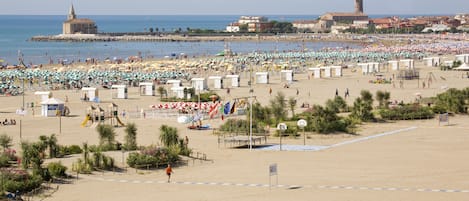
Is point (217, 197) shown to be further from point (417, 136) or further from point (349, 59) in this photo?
point (349, 59)

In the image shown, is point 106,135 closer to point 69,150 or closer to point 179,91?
point 69,150

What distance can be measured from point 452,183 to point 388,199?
2471 mm

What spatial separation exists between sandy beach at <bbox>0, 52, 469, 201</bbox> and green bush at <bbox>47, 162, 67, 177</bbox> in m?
0.49

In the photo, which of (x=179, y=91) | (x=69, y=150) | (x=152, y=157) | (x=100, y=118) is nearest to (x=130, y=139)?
(x=69, y=150)

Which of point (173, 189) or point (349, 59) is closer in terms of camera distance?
point (173, 189)

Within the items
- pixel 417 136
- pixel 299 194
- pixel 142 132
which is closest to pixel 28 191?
pixel 299 194

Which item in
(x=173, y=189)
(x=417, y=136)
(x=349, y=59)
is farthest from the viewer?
(x=349, y=59)

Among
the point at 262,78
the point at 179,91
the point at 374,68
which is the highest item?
the point at 374,68

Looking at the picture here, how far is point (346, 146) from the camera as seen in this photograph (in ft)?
86.0

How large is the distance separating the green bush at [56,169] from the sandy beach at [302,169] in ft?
1.59

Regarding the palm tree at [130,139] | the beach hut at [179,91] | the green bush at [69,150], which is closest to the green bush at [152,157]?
the palm tree at [130,139]

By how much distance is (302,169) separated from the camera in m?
21.8

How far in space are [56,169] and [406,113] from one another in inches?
658

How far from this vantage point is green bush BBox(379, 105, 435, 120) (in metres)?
32.9
